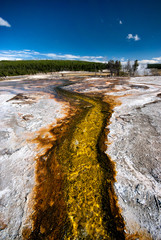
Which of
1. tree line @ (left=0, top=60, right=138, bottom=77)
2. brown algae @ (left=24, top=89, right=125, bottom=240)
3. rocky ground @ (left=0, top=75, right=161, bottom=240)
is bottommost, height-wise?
brown algae @ (left=24, top=89, right=125, bottom=240)

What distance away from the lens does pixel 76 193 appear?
221 centimetres

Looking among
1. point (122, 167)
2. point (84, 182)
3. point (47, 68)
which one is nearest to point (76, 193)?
point (84, 182)

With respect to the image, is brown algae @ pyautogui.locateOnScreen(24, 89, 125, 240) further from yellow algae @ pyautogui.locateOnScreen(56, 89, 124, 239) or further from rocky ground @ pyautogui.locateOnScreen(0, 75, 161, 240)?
rocky ground @ pyautogui.locateOnScreen(0, 75, 161, 240)

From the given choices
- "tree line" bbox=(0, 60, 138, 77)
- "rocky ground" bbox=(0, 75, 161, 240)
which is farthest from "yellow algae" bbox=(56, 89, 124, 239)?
"tree line" bbox=(0, 60, 138, 77)

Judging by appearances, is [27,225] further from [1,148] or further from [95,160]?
[1,148]

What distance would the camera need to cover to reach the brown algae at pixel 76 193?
172cm

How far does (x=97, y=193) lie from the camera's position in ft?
7.25

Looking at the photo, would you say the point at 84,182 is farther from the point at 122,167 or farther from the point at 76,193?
the point at 122,167

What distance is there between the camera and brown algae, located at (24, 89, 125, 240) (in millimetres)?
1718

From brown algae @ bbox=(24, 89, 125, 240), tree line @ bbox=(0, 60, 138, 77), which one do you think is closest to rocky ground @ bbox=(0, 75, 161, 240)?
brown algae @ bbox=(24, 89, 125, 240)

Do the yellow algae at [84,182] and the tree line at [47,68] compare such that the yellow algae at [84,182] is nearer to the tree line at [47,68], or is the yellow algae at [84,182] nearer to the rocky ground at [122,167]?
the rocky ground at [122,167]

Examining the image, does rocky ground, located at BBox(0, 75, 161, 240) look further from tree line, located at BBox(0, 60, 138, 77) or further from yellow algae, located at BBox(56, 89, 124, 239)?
tree line, located at BBox(0, 60, 138, 77)

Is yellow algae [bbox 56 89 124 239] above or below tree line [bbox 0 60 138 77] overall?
below

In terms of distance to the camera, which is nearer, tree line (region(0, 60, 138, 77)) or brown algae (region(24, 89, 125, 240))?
brown algae (region(24, 89, 125, 240))
